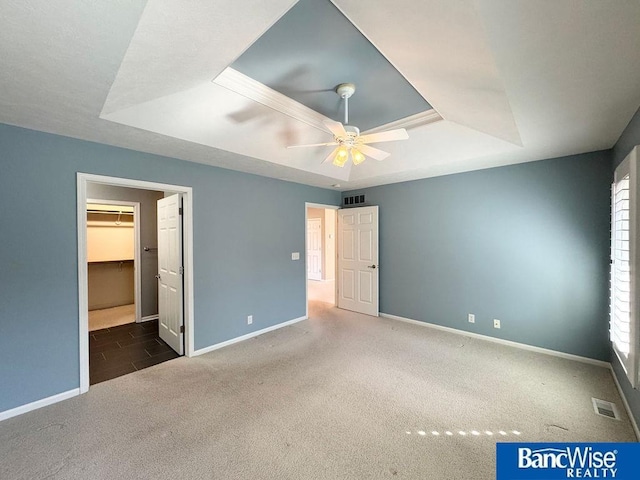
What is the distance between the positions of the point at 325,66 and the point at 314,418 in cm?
290

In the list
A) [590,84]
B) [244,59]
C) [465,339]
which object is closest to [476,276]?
[465,339]

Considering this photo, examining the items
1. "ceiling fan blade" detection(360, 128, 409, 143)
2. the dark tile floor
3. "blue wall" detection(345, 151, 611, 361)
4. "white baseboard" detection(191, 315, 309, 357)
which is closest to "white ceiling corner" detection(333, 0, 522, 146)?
"ceiling fan blade" detection(360, 128, 409, 143)

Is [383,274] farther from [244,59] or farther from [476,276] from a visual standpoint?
[244,59]

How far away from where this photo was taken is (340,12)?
5.48 ft

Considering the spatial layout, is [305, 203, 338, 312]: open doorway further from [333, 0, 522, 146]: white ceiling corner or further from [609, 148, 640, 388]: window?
[609, 148, 640, 388]: window

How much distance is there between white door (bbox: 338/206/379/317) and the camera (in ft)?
16.3

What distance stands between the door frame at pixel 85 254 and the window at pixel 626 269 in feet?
13.2

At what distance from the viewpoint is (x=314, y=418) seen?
2.18 m

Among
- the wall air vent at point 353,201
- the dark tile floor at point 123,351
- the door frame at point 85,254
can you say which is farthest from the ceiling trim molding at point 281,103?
the dark tile floor at point 123,351

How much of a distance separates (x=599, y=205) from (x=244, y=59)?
403 centimetres

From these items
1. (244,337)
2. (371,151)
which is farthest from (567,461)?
(244,337)

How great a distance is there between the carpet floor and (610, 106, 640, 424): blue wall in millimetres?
152

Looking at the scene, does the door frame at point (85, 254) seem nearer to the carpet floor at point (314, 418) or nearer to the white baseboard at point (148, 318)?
the carpet floor at point (314, 418)

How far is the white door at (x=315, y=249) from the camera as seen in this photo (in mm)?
8703
